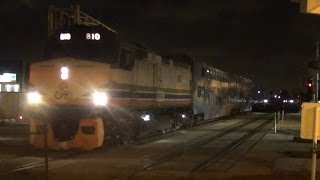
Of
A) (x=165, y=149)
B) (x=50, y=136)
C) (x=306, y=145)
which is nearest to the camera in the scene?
(x=50, y=136)

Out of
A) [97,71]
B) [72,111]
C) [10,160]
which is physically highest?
[97,71]

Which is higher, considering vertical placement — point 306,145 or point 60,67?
point 60,67

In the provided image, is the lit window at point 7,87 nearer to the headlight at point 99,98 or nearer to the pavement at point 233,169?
the headlight at point 99,98

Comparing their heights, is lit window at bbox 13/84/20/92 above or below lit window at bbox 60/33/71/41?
below

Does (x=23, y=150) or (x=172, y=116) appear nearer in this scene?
(x=23, y=150)

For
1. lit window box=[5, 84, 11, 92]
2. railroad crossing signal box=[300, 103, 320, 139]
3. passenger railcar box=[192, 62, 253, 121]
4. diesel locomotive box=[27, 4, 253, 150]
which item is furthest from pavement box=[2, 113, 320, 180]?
lit window box=[5, 84, 11, 92]

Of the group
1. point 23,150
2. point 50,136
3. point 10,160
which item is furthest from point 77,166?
point 23,150

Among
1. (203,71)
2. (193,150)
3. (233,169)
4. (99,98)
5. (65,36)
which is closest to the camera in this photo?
(233,169)

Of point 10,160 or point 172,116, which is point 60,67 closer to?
point 10,160

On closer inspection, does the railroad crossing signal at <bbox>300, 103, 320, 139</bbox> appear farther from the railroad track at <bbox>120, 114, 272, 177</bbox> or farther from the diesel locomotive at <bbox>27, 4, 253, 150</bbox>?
the diesel locomotive at <bbox>27, 4, 253, 150</bbox>

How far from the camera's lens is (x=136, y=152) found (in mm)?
20453

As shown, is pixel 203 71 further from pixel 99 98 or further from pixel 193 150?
pixel 99 98

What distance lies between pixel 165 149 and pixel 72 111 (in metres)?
3.95

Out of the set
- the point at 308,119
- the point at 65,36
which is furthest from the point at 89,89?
the point at 308,119
